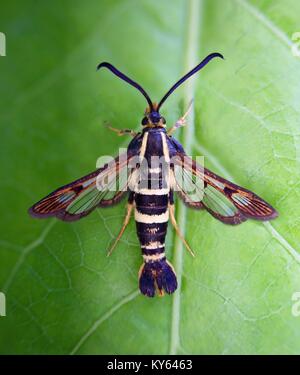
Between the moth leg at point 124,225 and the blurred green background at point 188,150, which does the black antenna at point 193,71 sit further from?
the moth leg at point 124,225

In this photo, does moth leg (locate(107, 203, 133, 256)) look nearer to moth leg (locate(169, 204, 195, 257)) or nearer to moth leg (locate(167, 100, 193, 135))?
moth leg (locate(169, 204, 195, 257))

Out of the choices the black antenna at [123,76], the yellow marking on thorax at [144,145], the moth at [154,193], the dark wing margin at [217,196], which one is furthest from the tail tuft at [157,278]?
the black antenna at [123,76]

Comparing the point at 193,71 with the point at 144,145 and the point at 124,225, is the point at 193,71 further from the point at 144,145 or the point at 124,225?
the point at 124,225

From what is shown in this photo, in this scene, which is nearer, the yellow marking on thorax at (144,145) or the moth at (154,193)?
the moth at (154,193)

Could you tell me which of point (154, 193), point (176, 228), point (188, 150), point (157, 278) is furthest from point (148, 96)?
point (157, 278)

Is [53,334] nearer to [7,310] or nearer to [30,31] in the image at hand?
[7,310]

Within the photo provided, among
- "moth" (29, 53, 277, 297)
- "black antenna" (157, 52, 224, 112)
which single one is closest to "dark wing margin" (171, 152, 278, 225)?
"moth" (29, 53, 277, 297)
